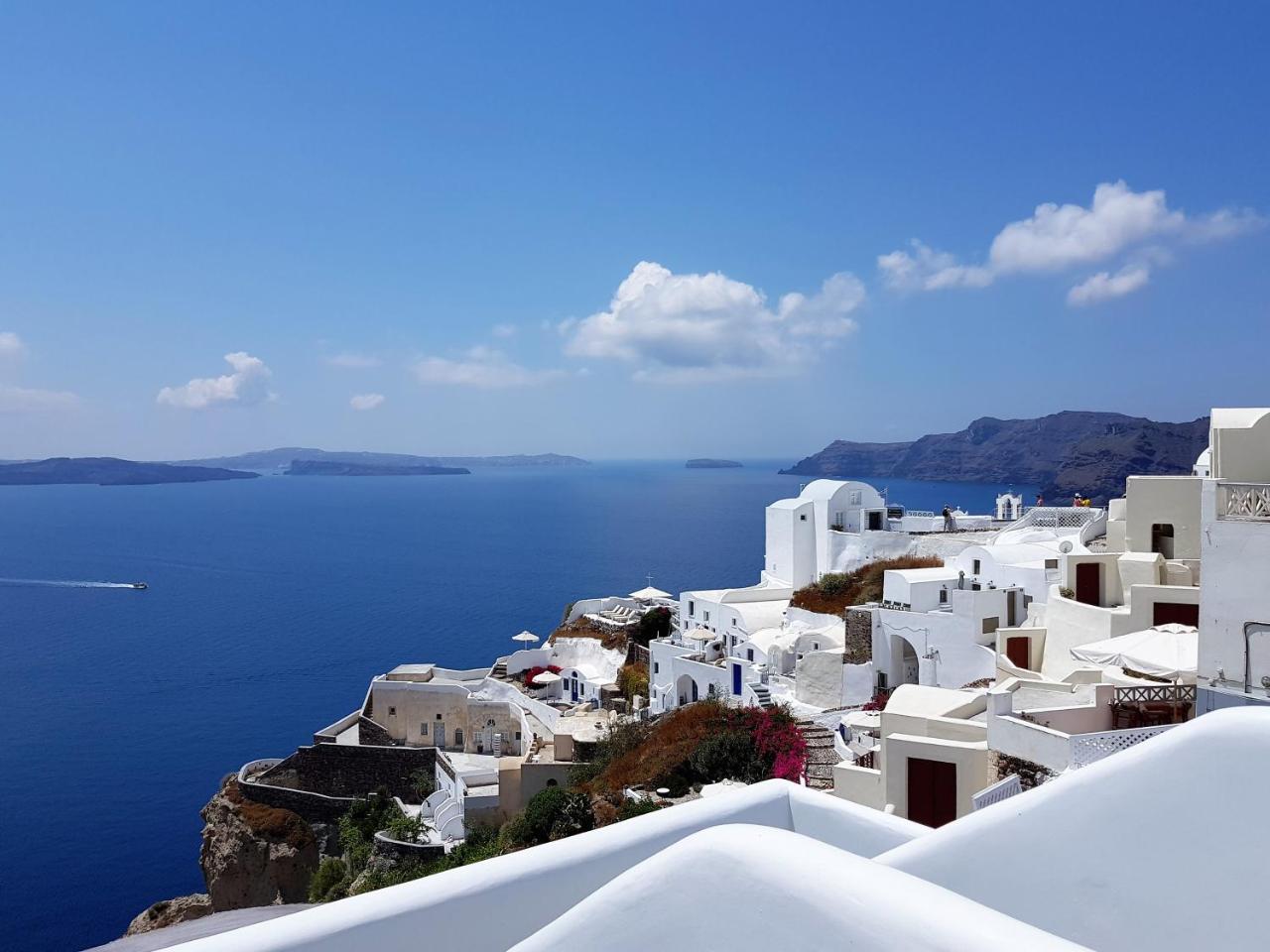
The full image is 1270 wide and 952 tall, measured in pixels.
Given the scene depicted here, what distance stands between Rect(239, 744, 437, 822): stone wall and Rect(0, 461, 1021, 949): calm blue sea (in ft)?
17.4

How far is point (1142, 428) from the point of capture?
11556 centimetres

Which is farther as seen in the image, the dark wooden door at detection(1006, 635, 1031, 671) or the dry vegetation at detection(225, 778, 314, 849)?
the dry vegetation at detection(225, 778, 314, 849)

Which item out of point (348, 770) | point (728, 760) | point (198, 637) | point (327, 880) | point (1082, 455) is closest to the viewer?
point (728, 760)

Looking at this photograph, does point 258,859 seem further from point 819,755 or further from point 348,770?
point 819,755

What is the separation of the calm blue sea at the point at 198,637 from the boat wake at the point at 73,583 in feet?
3.39

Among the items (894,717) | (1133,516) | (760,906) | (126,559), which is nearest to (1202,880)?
(760,906)

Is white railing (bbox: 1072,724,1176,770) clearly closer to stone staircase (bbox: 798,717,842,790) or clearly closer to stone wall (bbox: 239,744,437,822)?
stone staircase (bbox: 798,717,842,790)

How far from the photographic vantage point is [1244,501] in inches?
382

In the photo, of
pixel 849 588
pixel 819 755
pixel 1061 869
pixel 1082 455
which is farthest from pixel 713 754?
pixel 1082 455

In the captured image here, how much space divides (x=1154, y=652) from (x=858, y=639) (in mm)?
9673

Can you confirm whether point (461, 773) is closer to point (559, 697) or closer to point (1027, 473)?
point (559, 697)

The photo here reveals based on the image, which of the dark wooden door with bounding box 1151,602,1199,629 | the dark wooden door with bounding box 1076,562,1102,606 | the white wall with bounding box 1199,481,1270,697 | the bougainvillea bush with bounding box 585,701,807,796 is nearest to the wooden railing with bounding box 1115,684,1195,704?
the white wall with bounding box 1199,481,1270,697

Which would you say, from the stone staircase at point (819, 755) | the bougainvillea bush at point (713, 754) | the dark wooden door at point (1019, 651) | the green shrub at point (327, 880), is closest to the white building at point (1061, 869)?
the stone staircase at point (819, 755)

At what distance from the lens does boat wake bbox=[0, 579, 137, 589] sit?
81.3 metres
